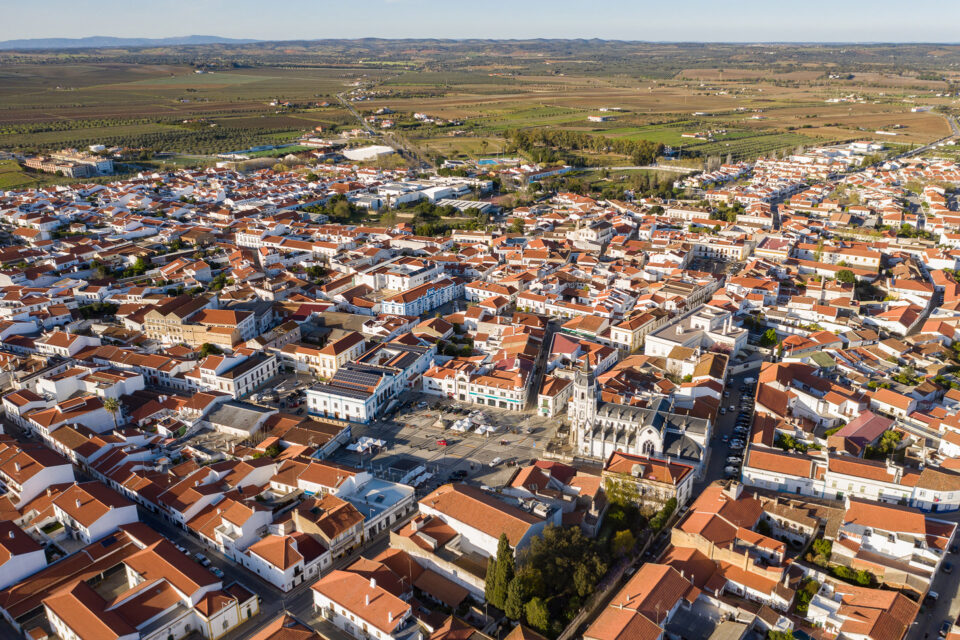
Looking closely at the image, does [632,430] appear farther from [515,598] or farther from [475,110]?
[475,110]

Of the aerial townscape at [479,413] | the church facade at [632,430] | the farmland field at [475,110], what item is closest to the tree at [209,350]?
the aerial townscape at [479,413]

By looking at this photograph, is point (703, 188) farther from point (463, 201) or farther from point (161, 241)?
point (161, 241)

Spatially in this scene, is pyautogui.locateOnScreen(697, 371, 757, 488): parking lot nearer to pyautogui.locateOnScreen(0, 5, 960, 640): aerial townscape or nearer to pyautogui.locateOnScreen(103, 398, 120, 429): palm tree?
pyautogui.locateOnScreen(0, 5, 960, 640): aerial townscape

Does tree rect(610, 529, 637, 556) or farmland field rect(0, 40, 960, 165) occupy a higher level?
farmland field rect(0, 40, 960, 165)

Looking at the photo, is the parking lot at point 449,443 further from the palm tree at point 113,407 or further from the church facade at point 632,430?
the palm tree at point 113,407

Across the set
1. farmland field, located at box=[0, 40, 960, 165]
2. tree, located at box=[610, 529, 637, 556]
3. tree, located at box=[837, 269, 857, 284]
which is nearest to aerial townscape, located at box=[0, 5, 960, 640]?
tree, located at box=[610, 529, 637, 556]
